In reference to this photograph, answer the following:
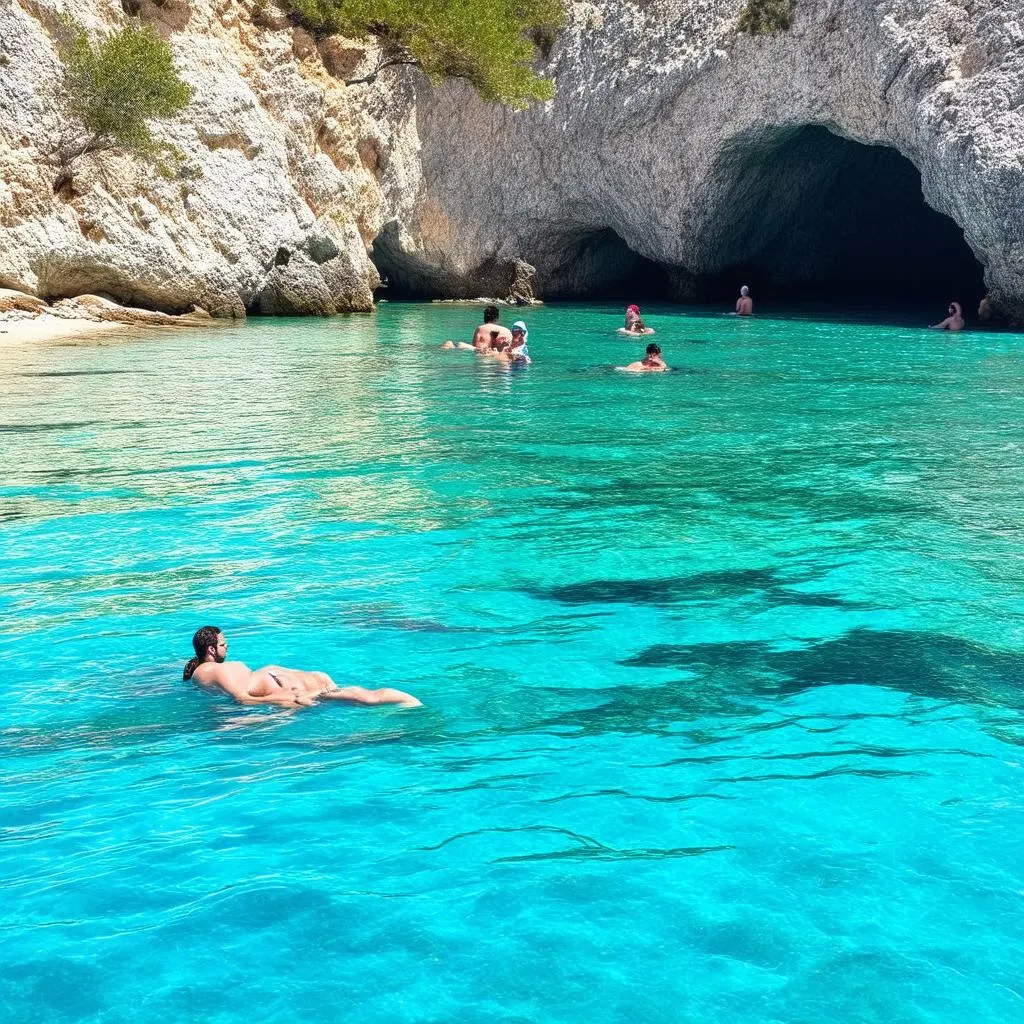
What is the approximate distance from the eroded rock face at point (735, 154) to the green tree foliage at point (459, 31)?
4.36ft

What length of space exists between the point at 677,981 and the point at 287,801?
1910mm

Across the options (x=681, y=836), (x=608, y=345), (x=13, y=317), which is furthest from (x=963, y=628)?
(x=13, y=317)

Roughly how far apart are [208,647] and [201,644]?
4 centimetres

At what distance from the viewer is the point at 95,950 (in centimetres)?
417

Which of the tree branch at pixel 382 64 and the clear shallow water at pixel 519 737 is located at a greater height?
the tree branch at pixel 382 64

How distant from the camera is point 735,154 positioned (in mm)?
33125

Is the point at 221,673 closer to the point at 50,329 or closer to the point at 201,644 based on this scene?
the point at 201,644

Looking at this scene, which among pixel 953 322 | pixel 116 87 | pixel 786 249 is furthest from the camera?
pixel 786 249

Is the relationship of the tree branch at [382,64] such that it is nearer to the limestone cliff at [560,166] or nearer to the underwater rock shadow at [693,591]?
the limestone cliff at [560,166]

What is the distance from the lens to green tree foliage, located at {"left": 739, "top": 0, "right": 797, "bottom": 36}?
30.5 meters

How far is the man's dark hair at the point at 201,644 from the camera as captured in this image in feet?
21.0

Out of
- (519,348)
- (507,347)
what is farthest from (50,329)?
(519,348)

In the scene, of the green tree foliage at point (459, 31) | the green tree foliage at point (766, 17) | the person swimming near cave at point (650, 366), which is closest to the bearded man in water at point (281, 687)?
the person swimming near cave at point (650, 366)

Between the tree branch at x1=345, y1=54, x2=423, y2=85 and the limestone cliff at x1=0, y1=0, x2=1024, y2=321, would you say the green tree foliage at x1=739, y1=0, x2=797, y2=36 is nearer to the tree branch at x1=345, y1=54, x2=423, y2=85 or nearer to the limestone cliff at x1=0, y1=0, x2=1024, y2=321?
the limestone cliff at x1=0, y1=0, x2=1024, y2=321
